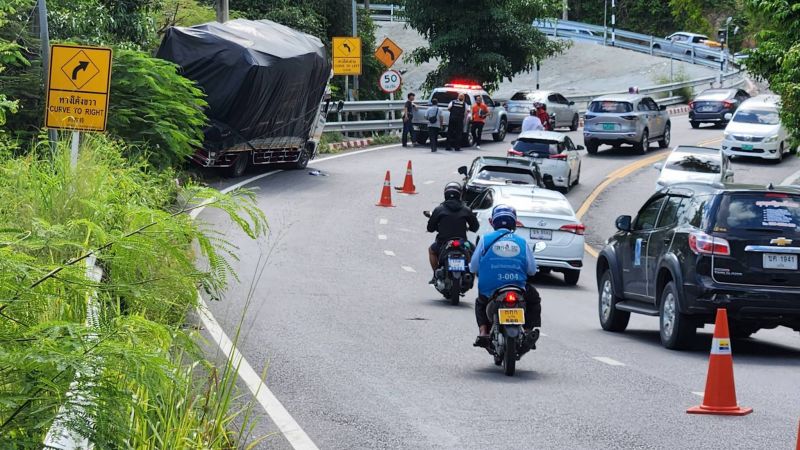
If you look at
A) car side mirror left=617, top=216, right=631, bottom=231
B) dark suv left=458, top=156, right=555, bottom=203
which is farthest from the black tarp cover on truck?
car side mirror left=617, top=216, right=631, bottom=231

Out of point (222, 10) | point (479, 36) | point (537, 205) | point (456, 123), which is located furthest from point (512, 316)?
point (479, 36)

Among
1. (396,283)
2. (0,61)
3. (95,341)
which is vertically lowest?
(396,283)

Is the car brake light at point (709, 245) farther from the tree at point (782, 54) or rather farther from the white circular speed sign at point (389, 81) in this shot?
the white circular speed sign at point (389, 81)

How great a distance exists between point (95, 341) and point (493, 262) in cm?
830

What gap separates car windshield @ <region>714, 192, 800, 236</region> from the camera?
14.0m

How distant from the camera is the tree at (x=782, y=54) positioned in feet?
73.6

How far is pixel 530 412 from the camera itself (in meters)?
9.90

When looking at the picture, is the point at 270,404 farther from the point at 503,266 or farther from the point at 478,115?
the point at 478,115

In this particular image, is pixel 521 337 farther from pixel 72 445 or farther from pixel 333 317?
pixel 72 445

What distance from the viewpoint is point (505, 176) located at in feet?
88.4

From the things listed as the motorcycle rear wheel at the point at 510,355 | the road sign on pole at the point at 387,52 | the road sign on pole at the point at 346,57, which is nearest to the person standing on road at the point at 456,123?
the road sign on pole at the point at 346,57

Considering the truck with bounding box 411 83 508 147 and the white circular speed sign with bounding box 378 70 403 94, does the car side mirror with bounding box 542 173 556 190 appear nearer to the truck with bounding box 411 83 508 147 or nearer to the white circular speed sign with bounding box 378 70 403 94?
the truck with bounding box 411 83 508 147

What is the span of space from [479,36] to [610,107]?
41.7ft

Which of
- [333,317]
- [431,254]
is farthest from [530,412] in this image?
[431,254]
